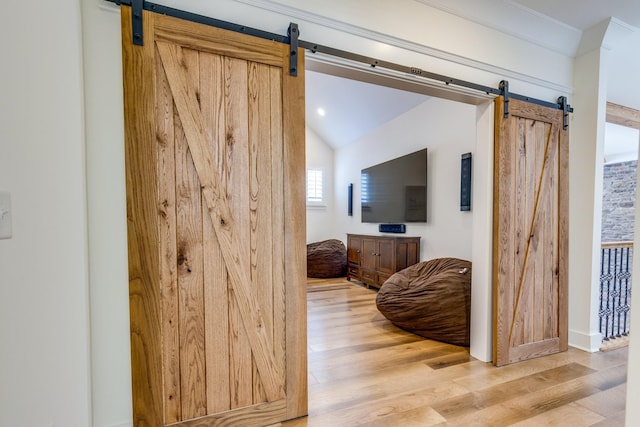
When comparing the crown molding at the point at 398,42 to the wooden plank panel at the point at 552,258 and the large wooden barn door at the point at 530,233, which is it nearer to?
the large wooden barn door at the point at 530,233

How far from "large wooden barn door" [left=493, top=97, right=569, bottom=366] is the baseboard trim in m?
0.16

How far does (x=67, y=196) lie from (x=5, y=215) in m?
0.26

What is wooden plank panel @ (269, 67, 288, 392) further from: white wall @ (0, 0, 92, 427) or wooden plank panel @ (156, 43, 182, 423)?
white wall @ (0, 0, 92, 427)

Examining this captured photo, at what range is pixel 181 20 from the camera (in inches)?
54.4

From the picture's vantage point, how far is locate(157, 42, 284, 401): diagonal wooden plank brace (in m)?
1.40

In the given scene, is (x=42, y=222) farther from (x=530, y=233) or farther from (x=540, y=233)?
(x=540, y=233)

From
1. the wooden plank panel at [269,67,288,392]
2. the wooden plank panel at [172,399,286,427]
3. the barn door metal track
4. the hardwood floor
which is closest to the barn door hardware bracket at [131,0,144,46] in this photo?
the barn door metal track

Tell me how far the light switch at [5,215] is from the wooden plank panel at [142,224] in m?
0.46

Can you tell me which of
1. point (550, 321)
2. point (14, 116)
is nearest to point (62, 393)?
point (14, 116)

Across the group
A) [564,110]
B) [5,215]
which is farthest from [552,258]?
[5,215]

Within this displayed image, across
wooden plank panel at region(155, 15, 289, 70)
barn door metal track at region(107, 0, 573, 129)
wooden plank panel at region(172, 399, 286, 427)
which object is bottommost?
wooden plank panel at region(172, 399, 286, 427)

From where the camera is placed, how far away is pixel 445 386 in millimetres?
1962

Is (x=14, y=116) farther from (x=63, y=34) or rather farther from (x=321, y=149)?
(x=321, y=149)

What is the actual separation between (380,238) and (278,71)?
350 cm
